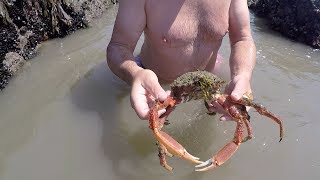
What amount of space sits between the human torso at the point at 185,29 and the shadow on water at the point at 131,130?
0.48m

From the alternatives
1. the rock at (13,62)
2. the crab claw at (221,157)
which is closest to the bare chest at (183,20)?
the crab claw at (221,157)

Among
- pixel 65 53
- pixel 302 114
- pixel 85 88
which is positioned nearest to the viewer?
pixel 302 114

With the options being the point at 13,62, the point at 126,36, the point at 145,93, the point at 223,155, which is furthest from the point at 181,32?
the point at 13,62

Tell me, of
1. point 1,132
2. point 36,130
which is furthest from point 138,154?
point 1,132

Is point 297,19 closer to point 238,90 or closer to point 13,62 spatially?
point 238,90

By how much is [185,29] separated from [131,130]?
967 millimetres

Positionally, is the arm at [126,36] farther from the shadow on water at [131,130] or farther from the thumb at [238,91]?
the thumb at [238,91]

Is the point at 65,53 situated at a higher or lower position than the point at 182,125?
lower

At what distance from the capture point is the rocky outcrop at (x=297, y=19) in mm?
5469

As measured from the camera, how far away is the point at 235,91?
2.89m

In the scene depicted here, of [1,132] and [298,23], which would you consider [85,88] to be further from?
[298,23]

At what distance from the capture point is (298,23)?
18.5 feet

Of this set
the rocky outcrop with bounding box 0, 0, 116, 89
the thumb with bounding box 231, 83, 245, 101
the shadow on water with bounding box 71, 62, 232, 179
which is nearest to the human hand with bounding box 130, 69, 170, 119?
the thumb with bounding box 231, 83, 245, 101

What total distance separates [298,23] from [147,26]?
2745 millimetres
